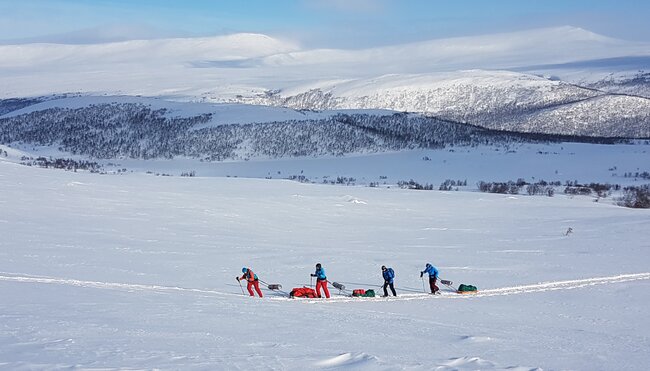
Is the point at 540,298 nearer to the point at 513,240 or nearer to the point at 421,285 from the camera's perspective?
the point at 421,285

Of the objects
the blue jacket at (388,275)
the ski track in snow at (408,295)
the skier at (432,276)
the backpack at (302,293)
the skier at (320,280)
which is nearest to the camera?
the ski track in snow at (408,295)

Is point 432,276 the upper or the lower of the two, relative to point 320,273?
lower

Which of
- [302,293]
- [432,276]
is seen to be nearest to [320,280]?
[302,293]

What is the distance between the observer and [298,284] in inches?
811

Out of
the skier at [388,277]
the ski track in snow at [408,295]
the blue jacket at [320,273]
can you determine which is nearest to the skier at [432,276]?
the ski track in snow at [408,295]

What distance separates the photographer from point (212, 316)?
14.0m

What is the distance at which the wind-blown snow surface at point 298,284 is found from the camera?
1089cm

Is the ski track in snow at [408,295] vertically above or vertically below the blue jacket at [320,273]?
below

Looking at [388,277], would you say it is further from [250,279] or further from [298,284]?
[250,279]

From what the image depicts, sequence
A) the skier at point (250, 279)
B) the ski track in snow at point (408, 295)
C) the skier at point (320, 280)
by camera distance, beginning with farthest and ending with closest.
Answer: the skier at point (250, 279)
the skier at point (320, 280)
the ski track in snow at point (408, 295)

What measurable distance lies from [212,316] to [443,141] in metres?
124

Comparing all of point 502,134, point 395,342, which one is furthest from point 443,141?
point 395,342

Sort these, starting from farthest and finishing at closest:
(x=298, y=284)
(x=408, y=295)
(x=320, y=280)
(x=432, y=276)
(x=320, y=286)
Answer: (x=298, y=284) → (x=432, y=276) → (x=408, y=295) → (x=320, y=286) → (x=320, y=280)

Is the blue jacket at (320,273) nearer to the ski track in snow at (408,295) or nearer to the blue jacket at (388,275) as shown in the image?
the ski track in snow at (408,295)
